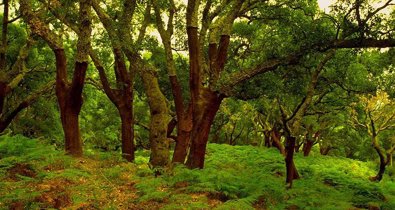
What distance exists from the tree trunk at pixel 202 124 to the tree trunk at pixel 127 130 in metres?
3.41

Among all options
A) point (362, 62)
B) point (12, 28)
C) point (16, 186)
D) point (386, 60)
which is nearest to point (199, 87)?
point (16, 186)

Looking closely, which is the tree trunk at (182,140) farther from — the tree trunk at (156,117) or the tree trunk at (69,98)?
the tree trunk at (69,98)

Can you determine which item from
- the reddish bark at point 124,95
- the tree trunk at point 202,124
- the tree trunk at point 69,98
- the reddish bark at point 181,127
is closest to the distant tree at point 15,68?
the reddish bark at point 124,95

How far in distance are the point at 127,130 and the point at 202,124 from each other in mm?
3959

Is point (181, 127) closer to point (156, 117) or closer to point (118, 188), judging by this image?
point (156, 117)

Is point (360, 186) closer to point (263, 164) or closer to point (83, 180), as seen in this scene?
point (263, 164)

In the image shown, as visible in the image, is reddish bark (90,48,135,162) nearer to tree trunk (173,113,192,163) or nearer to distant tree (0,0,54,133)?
tree trunk (173,113,192,163)

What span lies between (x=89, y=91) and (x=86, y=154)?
11.2 m

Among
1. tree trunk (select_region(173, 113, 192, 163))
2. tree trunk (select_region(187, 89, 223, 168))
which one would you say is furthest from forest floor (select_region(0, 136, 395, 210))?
tree trunk (select_region(173, 113, 192, 163))

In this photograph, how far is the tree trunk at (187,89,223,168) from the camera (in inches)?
469

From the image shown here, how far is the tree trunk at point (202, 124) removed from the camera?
1192 cm

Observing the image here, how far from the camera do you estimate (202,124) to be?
39.4 feet

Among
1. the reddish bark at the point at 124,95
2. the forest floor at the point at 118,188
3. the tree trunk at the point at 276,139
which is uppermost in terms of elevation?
the reddish bark at the point at 124,95

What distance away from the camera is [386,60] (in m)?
17.1
